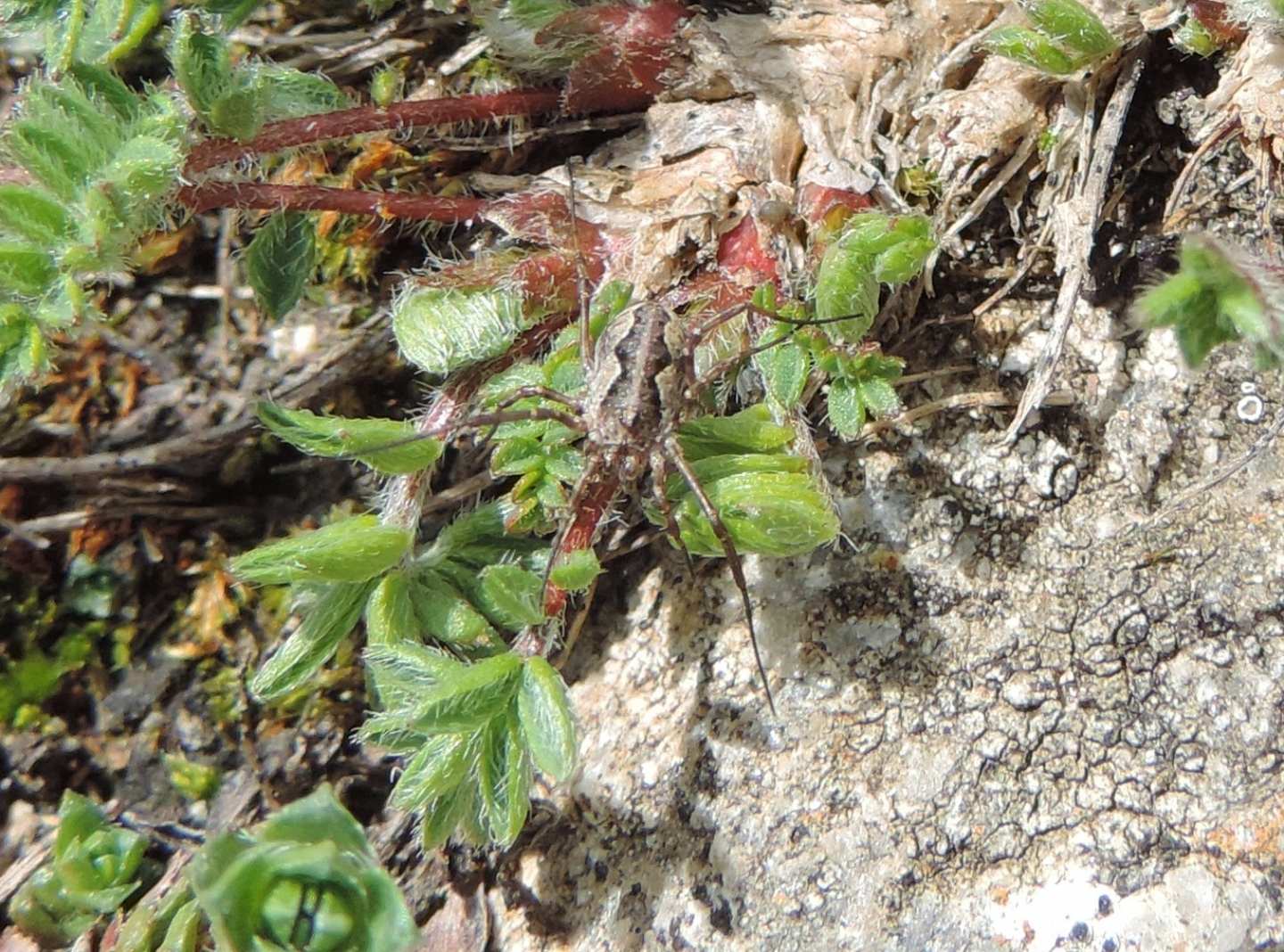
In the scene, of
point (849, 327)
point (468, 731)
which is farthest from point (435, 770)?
point (849, 327)

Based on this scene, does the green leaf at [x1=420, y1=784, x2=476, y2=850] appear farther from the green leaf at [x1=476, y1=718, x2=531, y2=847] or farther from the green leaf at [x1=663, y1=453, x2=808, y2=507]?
the green leaf at [x1=663, y1=453, x2=808, y2=507]

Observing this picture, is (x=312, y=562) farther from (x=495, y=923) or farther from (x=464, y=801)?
(x=495, y=923)

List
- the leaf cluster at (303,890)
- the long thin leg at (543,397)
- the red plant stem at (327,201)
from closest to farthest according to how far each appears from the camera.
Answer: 1. the leaf cluster at (303,890)
2. the long thin leg at (543,397)
3. the red plant stem at (327,201)

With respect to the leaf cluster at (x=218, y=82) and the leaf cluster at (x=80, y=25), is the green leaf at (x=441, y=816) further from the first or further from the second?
the leaf cluster at (x=80, y=25)

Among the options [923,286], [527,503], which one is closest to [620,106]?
[923,286]

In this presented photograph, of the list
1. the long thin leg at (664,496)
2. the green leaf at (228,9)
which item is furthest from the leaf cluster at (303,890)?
the green leaf at (228,9)

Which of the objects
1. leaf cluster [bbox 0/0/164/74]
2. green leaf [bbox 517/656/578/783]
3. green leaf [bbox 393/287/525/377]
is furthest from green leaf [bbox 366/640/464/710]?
leaf cluster [bbox 0/0/164/74]
